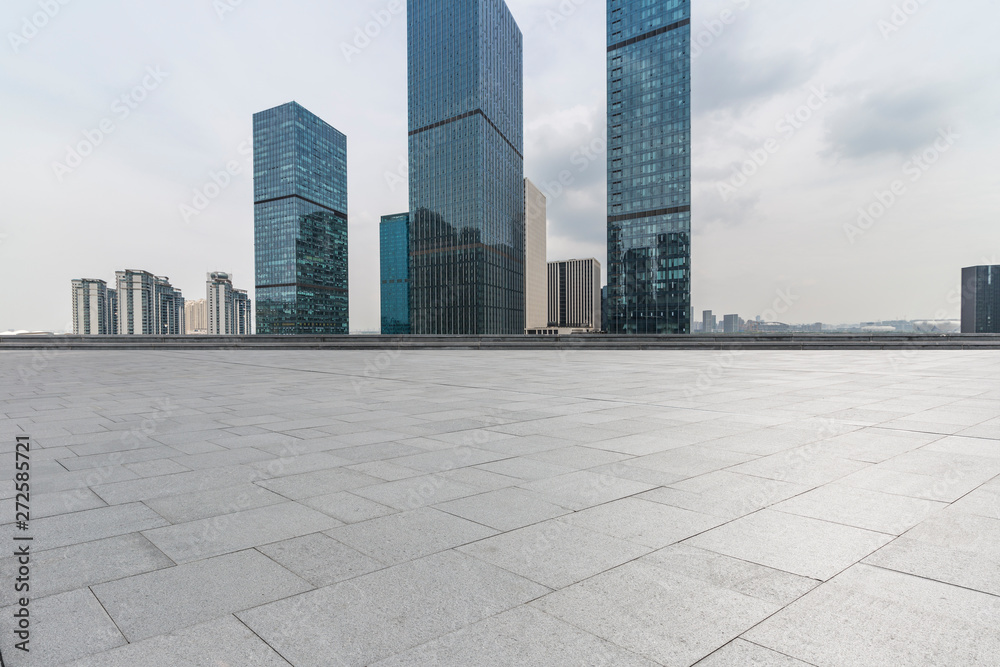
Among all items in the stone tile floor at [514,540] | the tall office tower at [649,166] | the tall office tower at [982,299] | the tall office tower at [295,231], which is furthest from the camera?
the tall office tower at [295,231]

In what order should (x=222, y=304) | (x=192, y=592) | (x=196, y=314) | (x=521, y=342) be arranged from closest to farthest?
(x=192, y=592), (x=521, y=342), (x=222, y=304), (x=196, y=314)

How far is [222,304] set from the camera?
6294 inches

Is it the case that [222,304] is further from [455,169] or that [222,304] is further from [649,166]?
[649,166]

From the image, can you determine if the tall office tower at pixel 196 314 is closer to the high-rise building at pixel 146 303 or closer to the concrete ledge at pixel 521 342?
the high-rise building at pixel 146 303

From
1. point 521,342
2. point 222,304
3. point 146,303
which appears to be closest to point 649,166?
point 521,342

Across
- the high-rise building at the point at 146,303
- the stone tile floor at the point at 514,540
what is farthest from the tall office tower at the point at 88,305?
the stone tile floor at the point at 514,540

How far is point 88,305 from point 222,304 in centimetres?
5909

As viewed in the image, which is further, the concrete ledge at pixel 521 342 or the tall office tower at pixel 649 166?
the tall office tower at pixel 649 166

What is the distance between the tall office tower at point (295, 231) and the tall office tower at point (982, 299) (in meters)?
151

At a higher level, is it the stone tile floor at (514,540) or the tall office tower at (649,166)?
the tall office tower at (649,166)

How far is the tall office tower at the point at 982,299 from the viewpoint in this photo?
60.7 metres

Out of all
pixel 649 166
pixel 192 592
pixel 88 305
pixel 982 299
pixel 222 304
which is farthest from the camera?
pixel 222 304

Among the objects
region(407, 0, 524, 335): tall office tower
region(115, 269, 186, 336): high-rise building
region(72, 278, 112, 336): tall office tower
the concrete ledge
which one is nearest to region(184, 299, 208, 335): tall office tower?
region(115, 269, 186, 336): high-rise building

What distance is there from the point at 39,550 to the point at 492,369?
13.5 m
